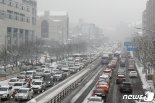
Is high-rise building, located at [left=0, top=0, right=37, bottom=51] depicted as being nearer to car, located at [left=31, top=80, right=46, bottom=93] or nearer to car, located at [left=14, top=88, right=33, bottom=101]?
car, located at [left=31, top=80, right=46, bottom=93]

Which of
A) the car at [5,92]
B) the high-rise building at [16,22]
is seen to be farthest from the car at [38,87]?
the high-rise building at [16,22]

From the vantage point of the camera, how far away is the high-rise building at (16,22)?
3420 inches

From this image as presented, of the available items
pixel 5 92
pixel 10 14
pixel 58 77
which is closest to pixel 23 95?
pixel 5 92

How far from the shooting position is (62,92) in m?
34.1

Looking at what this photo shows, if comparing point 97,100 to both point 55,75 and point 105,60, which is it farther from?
point 105,60

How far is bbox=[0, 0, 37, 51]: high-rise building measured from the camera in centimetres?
8688

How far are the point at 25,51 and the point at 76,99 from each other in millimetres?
52728

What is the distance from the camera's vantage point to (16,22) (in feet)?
317

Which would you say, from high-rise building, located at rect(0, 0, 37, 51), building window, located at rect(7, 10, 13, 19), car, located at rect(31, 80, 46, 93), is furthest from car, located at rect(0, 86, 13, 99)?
building window, located at rect(7, 10, 13, 19)

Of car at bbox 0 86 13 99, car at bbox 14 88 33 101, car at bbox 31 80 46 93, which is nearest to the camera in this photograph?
car at bbox 14 88 33 101

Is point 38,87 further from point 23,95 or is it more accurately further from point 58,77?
point 58,77

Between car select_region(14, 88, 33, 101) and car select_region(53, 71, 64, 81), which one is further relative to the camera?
car select_region(53, 71, 64, 81)

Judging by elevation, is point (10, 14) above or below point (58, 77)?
above

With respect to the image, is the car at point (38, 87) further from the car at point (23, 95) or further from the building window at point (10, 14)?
the building window at point (10, 14)
